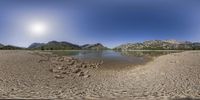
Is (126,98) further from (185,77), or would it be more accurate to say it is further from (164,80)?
(185,77)

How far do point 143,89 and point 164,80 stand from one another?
13.3ft

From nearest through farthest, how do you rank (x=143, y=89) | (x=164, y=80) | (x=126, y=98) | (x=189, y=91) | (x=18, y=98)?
(x=18, y=98) → (x=126, y=98) → (x=189, y=91) → (x=143, y=89) → (x=164, y=80)

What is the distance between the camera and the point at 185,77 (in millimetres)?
19453

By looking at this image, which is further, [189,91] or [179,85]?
[179,85]

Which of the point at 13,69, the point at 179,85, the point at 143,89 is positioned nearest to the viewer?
the point at 143,89

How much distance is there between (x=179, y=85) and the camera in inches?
653

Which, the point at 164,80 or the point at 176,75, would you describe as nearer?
the point at 164,80

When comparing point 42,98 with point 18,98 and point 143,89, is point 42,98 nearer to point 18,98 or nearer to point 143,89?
point 18,98

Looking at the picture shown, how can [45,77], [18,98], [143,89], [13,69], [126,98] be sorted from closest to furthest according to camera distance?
1. [18,98]
2. [126,98]
3. [143,89]
4. [45,77]
5. [13,69]

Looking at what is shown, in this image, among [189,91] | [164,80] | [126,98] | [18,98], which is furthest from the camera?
[164,80]

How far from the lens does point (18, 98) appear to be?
11508 mm

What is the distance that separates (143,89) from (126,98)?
3.66m

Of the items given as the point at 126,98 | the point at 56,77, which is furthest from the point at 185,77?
the point at 56,77

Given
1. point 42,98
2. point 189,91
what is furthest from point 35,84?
point 189,91
